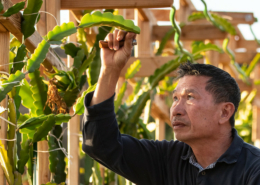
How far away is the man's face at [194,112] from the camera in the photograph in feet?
4.35

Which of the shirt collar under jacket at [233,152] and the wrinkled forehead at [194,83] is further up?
the wrinkled forehead at [194,83]

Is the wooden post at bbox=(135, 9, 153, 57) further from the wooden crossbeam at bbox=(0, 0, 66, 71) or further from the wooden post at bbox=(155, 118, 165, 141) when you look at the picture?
the wooden crossbeam at bbox=(0, 0, 66, 71)

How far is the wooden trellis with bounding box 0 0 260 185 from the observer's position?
1410 mm

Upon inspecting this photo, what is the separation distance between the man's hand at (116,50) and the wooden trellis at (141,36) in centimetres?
38

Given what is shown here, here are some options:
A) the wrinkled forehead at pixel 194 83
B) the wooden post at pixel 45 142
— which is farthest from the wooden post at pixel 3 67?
the wrinkled forehead at pixel 194 83

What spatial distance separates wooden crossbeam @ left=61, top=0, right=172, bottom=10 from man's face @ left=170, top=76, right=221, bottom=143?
0.60 metres

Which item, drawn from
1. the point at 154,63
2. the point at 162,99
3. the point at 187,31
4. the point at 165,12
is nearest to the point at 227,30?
the point at 187,31

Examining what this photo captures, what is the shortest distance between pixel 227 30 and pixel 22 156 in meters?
2.20

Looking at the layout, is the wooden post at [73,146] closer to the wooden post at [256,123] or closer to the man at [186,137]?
the man at [186,137]

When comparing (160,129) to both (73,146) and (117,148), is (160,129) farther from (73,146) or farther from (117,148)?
(117,148)

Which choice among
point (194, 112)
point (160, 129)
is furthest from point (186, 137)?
point (160, 129)

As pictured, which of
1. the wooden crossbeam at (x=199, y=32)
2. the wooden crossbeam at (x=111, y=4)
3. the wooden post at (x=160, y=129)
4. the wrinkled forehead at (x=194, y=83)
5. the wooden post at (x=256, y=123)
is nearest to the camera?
the wrinkled forehead at (x=194, y=83)

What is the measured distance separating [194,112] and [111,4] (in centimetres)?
79

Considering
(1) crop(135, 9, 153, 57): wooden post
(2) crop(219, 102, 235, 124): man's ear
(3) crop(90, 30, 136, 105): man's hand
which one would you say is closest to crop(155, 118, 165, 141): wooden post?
(1) crop(135, 9, 153, 57): wooden post
